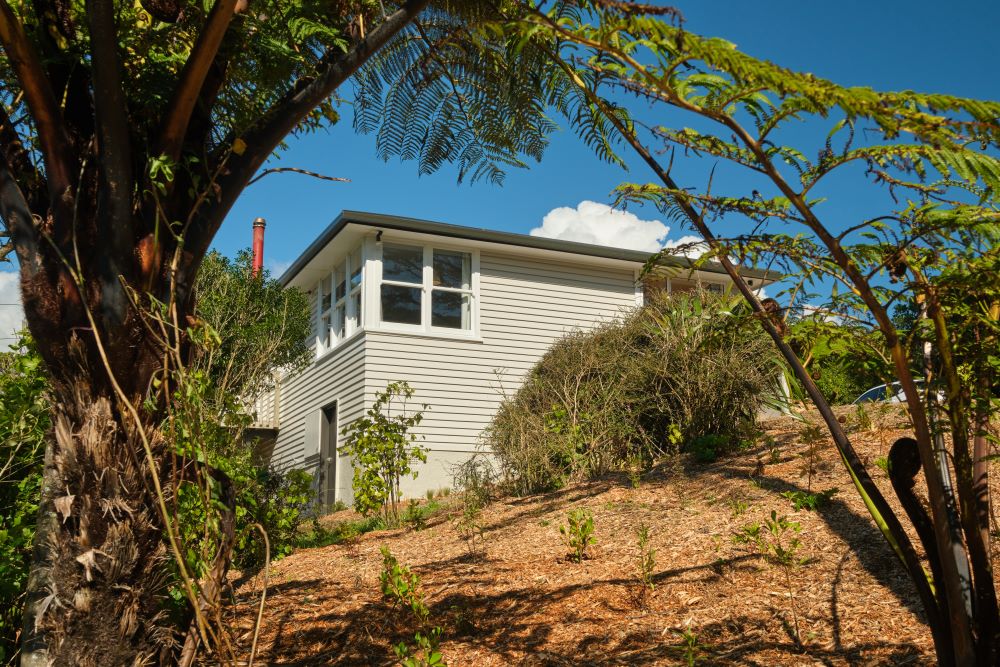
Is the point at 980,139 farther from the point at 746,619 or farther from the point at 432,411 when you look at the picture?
the point at 432,411

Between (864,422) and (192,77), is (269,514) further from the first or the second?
(864,422)

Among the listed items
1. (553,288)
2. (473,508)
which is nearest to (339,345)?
(553,288)

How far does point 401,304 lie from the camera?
14.7 metres

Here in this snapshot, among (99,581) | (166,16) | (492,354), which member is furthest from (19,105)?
(492,354)

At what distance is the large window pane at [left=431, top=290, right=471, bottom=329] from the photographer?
→ 1506 cm

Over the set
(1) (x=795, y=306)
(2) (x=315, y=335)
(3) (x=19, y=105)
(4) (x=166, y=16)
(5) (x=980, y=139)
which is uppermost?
(2) (x=315, y=335)

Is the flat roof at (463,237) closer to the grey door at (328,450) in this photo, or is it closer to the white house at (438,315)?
the white house at (438,315)

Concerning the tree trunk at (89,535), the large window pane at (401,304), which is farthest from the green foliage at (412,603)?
the large window pane at (401,304)

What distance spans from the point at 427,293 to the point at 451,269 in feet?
2.80

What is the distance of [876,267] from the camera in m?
2.72

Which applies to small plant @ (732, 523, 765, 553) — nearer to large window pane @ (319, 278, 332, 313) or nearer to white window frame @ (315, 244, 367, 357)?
white window frame @ (315, 244, 367, 357)

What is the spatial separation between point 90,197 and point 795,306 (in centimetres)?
261

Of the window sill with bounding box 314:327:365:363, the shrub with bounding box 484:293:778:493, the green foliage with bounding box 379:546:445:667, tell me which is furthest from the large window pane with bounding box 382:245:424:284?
the green foliage with bounding box 379:546:445:667

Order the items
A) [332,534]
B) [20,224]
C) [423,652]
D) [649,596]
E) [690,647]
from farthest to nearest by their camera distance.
A: [332,534] < [649,596] < [423,652] < [690,647] < [20,224]
